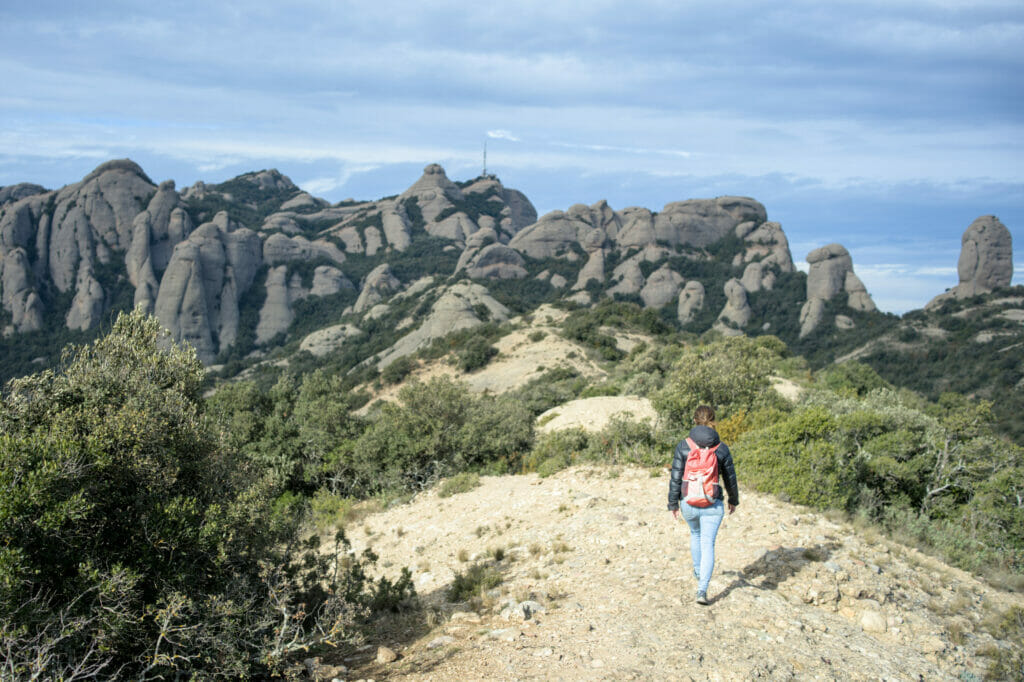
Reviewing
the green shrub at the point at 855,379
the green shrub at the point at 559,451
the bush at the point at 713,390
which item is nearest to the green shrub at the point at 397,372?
the green shrub at the point at 855,379

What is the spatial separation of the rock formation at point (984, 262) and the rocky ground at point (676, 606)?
267 feet

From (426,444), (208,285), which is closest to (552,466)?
(426,444)

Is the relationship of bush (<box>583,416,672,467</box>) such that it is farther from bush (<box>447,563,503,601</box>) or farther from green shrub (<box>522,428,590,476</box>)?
bush (<box>447,563,503,601</box>)

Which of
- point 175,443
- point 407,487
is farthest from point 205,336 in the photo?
point 175,443

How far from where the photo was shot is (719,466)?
6.00 metres

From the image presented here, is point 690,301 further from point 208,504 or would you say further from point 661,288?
point 208,504

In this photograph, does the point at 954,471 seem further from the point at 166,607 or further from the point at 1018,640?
the point at 166,607

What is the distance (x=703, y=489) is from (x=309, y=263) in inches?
4449

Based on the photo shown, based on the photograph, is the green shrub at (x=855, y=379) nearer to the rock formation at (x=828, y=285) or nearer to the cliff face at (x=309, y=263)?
the cliff face at (x=309, y=263)

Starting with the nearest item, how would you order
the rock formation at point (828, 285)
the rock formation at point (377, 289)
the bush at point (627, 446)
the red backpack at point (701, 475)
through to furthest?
the red backpack at point (701, 475), the bush at point (627, 446), the rock formation at point (828, 285), the rock formation at point (377, 289)

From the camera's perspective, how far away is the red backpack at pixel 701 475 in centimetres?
587

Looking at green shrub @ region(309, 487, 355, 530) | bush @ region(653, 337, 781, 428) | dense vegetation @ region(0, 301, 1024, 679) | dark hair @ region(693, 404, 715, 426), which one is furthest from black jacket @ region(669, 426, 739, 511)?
bush @ region(653, 337, 781, 428)

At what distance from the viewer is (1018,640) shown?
6.09 metres

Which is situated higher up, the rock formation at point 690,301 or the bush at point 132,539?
the bush at point 132,539
